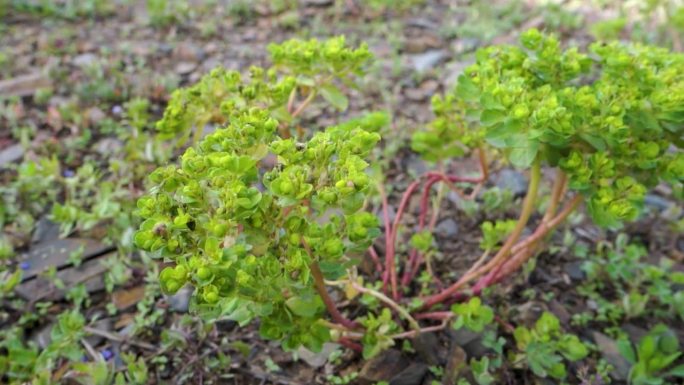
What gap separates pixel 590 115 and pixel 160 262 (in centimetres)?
178

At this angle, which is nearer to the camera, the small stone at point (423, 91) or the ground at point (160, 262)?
the ground at point (160, 262)

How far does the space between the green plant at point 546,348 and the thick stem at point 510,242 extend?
256 mm

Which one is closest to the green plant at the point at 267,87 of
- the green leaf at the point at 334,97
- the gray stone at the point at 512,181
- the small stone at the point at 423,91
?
the green leaf at the point at 334,97

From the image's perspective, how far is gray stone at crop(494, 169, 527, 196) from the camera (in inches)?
123

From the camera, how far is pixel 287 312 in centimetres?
173

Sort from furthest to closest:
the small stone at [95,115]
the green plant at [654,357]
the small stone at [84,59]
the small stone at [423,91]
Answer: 1. the small stone at [84,59]
2. the small stone at [423,91]
3. the small stone at [95,115]
4. the green plant at [654,357]

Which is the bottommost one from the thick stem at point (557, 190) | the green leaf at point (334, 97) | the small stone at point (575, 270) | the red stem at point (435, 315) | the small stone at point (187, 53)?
the small stone at point (575, 270)

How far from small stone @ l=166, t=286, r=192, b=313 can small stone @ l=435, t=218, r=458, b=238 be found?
116 cm

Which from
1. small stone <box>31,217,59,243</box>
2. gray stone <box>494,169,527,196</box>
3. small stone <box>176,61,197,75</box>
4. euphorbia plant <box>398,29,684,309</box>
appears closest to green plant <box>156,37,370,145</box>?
euphorbia plant <box>398,29,684,309</box>

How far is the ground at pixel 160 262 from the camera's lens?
2.28 metres

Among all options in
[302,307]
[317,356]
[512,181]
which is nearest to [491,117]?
[302,307]

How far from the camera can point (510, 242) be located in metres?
2.21

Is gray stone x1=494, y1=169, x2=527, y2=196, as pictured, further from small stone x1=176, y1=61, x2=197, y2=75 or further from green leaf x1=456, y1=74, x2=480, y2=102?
small stone x1=176, y1=61, x2=197, y2=75

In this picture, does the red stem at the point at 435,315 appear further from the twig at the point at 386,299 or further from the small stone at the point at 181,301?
the small stone at the point at 181,301
